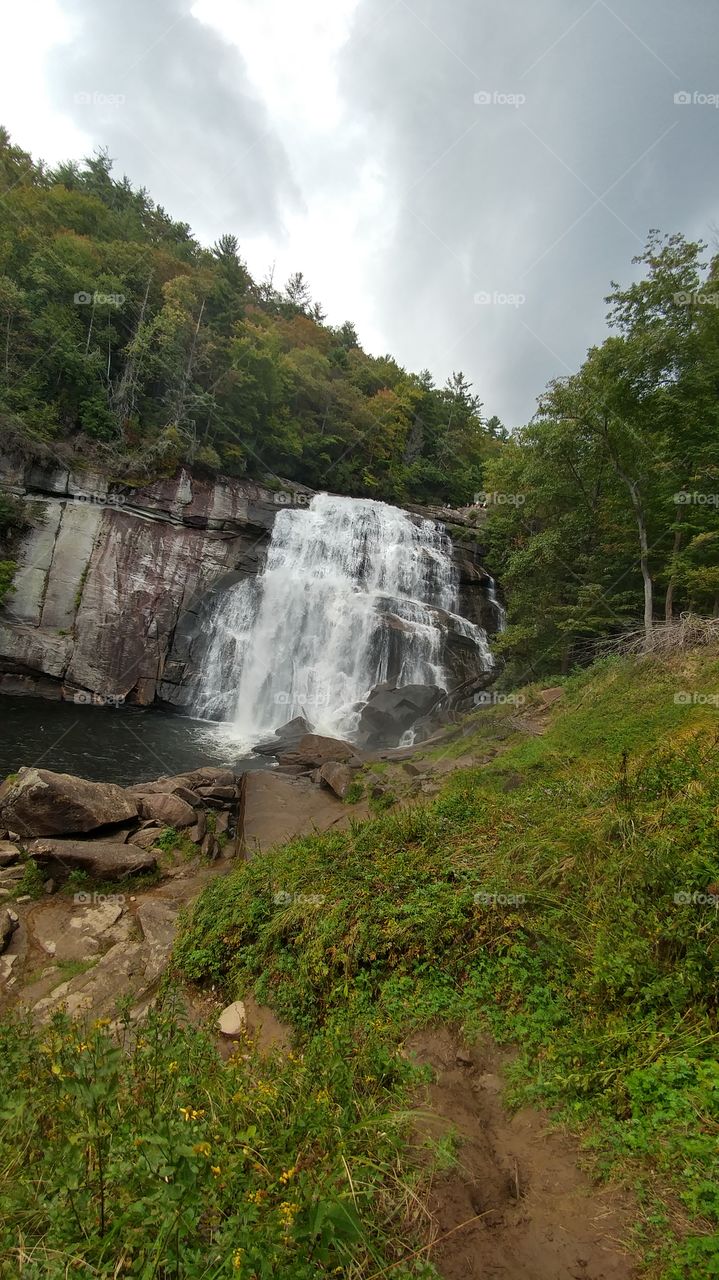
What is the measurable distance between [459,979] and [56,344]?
25.2 m

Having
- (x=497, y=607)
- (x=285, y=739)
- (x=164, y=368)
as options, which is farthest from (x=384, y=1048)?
(x=164, y=368)

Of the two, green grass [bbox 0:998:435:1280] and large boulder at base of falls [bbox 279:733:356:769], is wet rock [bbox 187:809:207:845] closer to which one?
large boulder at base of falls [bbox 279:733:356:769]

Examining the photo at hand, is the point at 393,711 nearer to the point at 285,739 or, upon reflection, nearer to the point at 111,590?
the point at 285,739

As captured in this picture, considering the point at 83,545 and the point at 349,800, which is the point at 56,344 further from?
the point at 349,800

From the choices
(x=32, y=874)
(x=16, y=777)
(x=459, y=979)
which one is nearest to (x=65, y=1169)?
(x=459, y=979)

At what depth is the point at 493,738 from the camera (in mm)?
11273

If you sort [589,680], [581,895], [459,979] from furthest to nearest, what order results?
[589,680] → [581,895] → [459,979]

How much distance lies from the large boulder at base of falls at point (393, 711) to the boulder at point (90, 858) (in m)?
8.42

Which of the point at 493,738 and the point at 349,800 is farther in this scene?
the point at 493,738

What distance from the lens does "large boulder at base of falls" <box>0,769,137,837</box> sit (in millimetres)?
7434

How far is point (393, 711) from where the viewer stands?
49.8ft

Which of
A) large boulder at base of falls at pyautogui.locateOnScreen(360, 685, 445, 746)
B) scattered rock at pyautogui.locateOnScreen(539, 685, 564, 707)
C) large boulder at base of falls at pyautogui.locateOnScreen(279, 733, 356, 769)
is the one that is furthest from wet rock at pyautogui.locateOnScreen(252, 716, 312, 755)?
scattered rock at pyautogui.locateOnScreen(539, 685, 564, 707)

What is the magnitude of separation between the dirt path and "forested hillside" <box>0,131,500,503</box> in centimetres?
2332

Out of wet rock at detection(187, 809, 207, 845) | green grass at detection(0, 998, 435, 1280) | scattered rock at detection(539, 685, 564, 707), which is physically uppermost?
scattered rock at detection(539, 685, 564, 707)
